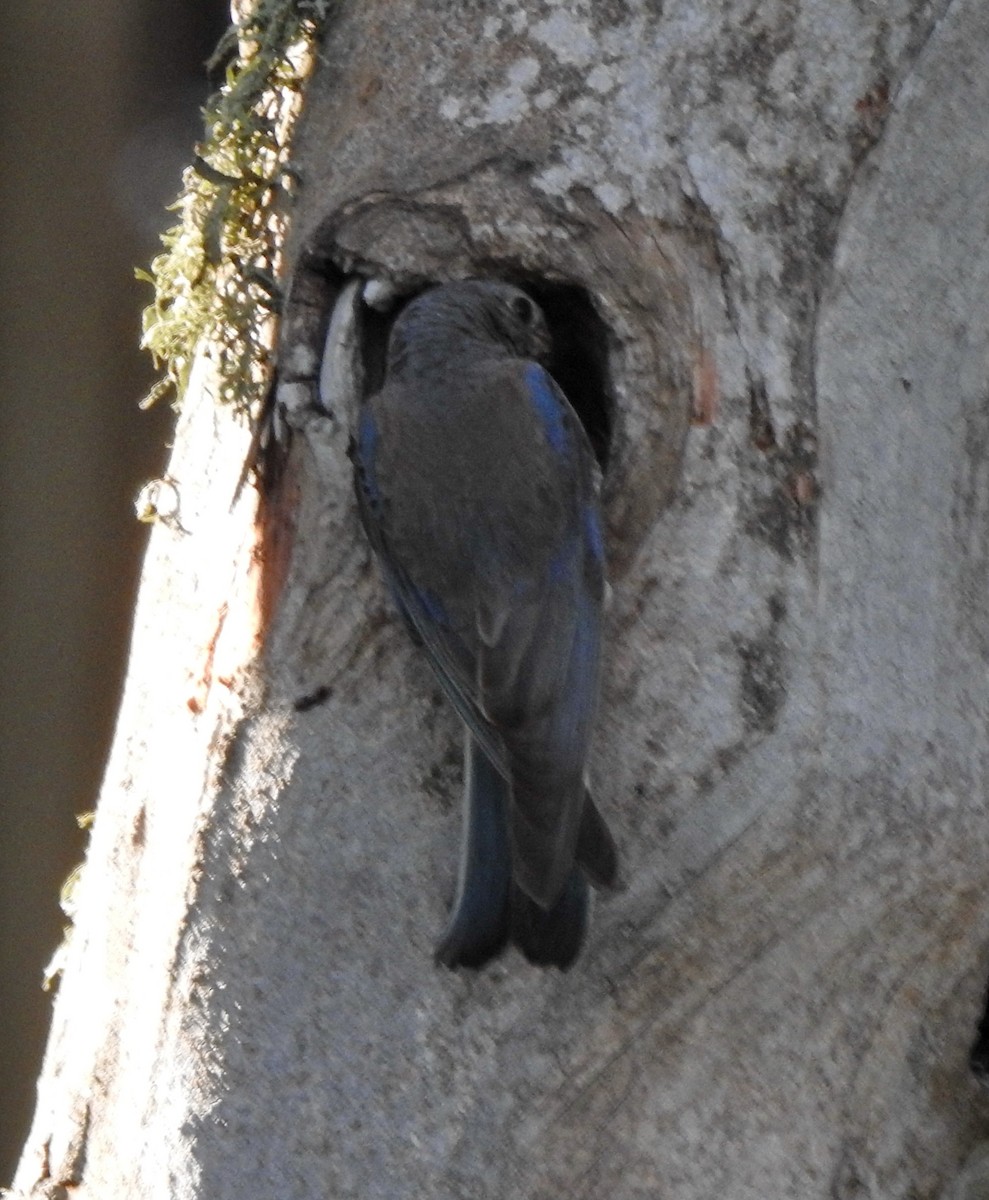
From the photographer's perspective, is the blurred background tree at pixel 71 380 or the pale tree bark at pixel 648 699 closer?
the pale tree bark at pixel 648 699

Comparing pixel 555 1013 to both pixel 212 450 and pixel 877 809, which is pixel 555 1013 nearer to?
pixel 877 809

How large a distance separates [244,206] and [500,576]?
1.95 ft

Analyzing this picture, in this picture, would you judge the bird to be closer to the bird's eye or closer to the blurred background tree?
the bird's eye

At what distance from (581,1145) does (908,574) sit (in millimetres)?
714

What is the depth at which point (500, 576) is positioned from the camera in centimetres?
200

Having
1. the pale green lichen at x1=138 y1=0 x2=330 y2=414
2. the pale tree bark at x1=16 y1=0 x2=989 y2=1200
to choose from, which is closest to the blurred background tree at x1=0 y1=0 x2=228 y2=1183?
the pale green lichen at x1=138 y1=0 x2=330 y2=414

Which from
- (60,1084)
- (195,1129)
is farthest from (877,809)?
(60,1084)

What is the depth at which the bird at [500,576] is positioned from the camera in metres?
1.80

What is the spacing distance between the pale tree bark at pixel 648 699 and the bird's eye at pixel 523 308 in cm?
7

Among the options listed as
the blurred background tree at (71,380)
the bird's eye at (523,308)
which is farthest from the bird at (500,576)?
the blurred background tree at (71,380)

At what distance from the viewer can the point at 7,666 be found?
3.11 m

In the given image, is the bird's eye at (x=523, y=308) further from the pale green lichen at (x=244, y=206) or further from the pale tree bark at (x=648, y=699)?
the pale green lichen at (x=244, y=206)

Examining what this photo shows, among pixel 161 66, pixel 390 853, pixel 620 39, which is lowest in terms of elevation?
pixel 390 853

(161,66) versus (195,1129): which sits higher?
(161,66)
